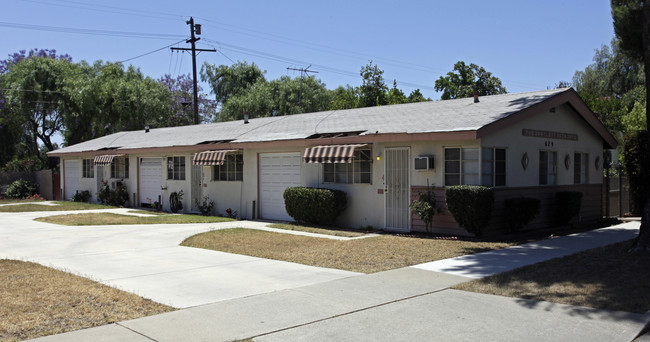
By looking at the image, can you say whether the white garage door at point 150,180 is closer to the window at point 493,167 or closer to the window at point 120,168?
the window at point 120,168

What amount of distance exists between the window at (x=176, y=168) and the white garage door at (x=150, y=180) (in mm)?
692

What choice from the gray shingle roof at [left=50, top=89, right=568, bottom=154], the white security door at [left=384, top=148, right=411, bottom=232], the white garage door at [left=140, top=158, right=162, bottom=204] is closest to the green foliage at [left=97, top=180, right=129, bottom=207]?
the white garage door at [left=140, top=158, right=162, bottom=204]

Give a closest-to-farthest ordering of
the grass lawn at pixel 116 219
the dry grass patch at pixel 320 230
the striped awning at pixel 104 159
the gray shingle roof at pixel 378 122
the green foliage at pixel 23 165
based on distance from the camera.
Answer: the gray shingle roof at pixel 378 122
the dry grass patch at pixel 320 230
the grass lawn at pixel 116 219
the striped awning at pixel 104 159
the green foliage at pixel 23 165

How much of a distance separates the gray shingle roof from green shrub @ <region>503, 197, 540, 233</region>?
7.14ft

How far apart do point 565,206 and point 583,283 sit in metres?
8.24

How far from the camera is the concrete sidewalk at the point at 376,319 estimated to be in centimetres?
573

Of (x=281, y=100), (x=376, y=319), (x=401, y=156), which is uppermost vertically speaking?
(x=281, y=100)

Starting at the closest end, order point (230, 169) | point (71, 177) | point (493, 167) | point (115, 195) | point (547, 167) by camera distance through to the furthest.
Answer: point (493, 167), point (547, 167), point (230, 169), point (115, 195), point (71, 177)

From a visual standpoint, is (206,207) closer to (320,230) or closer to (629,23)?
(320,230)

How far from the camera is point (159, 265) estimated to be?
9891 mm

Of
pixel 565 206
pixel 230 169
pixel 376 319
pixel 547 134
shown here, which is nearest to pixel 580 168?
pixel 565 206

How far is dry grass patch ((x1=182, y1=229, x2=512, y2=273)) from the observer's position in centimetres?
1008

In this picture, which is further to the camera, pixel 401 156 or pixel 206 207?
pixel 206 207

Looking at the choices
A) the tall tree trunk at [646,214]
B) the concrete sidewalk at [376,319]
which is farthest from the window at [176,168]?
the tall tree trunk at [646,214]
